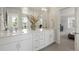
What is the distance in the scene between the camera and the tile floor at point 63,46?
2342 mm

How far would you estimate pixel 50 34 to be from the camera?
2396mm

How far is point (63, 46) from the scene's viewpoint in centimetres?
237

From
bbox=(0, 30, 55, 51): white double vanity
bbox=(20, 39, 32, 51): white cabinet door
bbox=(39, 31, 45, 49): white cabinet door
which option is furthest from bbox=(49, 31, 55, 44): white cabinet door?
bbox=(20, 39, 32, 51): white cabinet door

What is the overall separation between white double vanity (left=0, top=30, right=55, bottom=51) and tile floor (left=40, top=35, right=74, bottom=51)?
0.26 feet

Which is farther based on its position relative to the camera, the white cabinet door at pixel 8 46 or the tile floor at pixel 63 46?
the tile floor at pixel 63 46

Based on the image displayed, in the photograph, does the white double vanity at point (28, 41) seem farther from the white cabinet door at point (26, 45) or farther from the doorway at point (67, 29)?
the doorway at point (67, 29)

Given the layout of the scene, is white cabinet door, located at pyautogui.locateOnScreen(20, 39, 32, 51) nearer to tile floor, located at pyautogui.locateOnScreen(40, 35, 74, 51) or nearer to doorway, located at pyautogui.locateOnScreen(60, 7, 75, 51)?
tile floor, located at pyautogui.locateOnScreen(40, 35, 74, 51)

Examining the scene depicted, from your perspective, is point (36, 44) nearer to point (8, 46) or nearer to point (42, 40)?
point (42, 40)

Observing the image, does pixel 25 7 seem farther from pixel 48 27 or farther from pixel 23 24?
pixel 48 27

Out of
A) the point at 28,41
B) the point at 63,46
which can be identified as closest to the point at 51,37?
the point at 63,46

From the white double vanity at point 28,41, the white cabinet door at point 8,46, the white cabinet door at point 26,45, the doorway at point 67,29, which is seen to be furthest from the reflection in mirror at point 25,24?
the doorway at point 67,29

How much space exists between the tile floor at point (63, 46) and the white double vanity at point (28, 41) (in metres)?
0.08
